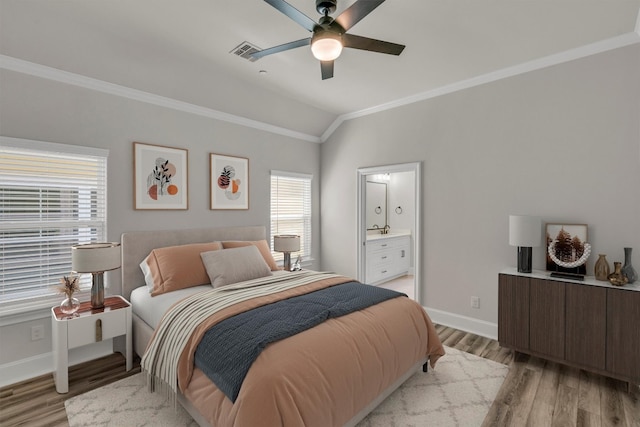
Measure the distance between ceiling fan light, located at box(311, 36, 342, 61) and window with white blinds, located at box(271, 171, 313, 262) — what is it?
8.89 feet

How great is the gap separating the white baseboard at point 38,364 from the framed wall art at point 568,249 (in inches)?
175

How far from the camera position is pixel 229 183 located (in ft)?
13.6

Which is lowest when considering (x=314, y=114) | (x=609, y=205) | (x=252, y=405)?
(x=252, y=405)

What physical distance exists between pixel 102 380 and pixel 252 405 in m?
1.95

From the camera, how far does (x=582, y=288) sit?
2.63 meters

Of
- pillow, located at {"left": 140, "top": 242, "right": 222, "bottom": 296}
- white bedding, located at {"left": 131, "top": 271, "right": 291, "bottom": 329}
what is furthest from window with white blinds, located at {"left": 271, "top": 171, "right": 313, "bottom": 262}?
white bedding, located at {"left": 131, "top": 271, "right": 291, "bottom": 329}

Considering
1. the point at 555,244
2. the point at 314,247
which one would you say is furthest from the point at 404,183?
the point at 555,244

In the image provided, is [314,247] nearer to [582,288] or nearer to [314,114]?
[314,114]

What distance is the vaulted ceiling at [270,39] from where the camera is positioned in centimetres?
233

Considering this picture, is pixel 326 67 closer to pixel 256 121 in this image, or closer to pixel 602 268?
pixel 256 121

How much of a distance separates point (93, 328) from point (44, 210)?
1161 mm

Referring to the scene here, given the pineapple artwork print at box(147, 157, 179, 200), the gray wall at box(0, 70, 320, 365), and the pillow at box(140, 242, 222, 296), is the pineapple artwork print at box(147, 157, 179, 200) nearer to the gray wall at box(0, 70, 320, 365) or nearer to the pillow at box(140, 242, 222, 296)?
the gray wall at box(0, 70, 320, 365)

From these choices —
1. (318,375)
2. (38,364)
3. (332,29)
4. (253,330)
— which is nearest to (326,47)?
(332,29)

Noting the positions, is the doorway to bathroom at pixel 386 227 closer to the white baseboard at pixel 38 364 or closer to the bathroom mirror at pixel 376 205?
the bathroom mirror at pixel 376 205
